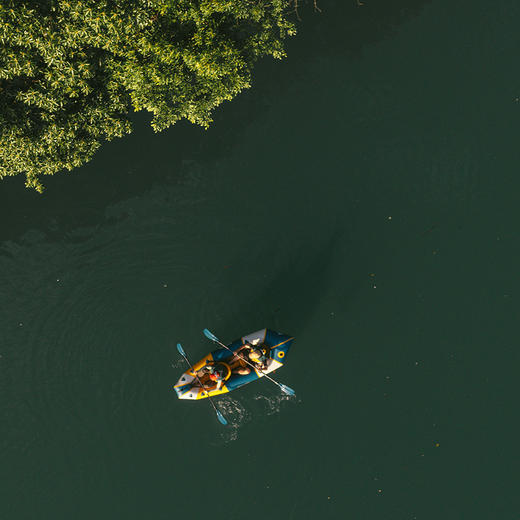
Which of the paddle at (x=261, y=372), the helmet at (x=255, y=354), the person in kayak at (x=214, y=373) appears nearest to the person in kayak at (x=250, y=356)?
the helmet at (x=255, y=354)

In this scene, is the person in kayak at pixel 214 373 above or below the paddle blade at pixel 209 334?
below

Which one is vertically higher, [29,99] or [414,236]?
[29,99]

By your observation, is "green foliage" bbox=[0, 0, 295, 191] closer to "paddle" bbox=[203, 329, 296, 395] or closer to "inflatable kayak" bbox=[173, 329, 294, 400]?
"paddle" bbox=[203, 329, 296, 395]

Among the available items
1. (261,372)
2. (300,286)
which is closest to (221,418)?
(261,372)

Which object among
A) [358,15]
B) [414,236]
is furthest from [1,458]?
[358,15]

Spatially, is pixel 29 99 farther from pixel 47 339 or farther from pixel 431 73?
pixel 431 73

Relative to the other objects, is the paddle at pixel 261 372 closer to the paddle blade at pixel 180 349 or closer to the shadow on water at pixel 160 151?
the paddle blade at pixel 180 349

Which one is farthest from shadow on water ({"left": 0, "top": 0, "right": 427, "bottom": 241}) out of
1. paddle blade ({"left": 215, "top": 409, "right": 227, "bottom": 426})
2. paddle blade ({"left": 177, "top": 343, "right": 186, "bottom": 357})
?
paddle blade ({"left": 215, "top": 409, "right": 227, "bottom": 426})

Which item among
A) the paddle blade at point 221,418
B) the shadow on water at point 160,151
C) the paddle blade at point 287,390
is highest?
the shadow on water at point 160,151
